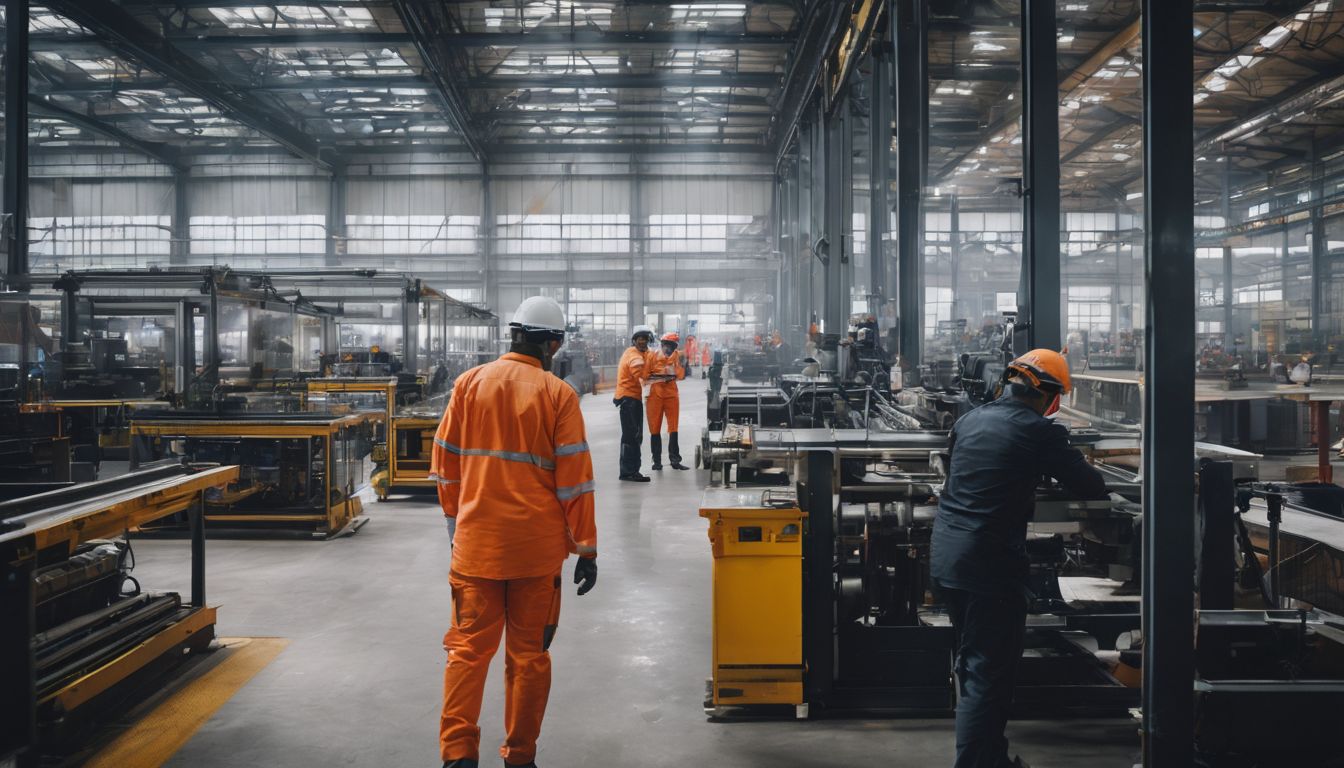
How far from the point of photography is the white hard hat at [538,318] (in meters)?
3.18

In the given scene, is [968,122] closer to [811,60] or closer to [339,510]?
[811,60]

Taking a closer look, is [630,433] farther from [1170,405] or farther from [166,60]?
[166,60]

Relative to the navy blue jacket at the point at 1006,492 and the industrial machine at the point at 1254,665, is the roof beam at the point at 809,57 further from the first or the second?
the navy blue jacket at the point at 1006,492

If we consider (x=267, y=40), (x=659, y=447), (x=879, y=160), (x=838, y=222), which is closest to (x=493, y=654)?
(x=659, y=447)

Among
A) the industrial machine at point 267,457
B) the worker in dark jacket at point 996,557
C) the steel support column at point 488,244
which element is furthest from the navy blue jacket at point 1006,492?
the steel support column at point 488,244

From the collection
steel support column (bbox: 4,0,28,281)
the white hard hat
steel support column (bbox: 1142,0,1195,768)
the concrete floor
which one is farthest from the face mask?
steel support column (bbox: 4,0,28,281)

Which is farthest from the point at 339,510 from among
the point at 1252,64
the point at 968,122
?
the point at 968,122

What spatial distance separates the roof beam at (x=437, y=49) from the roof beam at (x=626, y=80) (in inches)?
31.9

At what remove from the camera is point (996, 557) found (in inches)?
112

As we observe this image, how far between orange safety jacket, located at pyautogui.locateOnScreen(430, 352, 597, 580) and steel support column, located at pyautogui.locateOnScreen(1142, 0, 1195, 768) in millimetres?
1931

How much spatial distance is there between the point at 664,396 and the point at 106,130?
22697mm

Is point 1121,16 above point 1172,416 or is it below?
above

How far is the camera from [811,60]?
55.5ft

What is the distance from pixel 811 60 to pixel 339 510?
1353cm
